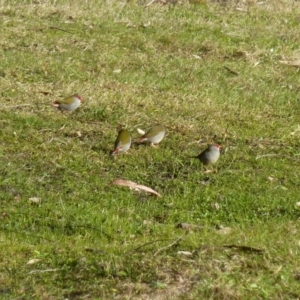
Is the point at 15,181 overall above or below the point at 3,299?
below

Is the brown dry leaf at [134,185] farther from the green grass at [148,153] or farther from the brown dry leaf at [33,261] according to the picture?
the brown dry leaf at [33,261]

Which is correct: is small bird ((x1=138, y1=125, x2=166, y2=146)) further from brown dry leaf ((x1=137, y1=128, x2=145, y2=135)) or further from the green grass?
brown dry leaf ((x1=137, y1=128, x2=145, y2=135))

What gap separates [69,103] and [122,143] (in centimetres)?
120

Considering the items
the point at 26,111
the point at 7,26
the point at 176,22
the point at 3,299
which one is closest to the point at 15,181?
the point at 26,111

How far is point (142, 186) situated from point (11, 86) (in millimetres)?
2792

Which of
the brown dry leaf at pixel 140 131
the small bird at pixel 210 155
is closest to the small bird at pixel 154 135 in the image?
the brown dry leaf at pixel 140 131

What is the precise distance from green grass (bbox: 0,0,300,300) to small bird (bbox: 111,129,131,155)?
12cm

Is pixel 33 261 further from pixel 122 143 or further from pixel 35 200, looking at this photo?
pixel 122 143

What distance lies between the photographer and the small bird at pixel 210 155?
8164 millimetres

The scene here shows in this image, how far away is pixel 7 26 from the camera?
12094 mm

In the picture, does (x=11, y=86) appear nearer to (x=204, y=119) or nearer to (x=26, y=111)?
(x=26, y=111)

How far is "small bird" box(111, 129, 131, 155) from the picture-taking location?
8250 millimetres

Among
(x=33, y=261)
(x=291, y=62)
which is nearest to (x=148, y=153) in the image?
(x=33, y=261)

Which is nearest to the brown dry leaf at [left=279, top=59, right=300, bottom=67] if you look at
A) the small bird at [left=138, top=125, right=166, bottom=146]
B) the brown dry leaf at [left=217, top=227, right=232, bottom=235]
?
the small bird at [left=138, top=125, right=166, bottom=146]
